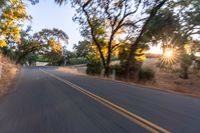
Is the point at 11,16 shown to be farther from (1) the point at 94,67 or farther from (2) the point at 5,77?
(1) the point at 94,67

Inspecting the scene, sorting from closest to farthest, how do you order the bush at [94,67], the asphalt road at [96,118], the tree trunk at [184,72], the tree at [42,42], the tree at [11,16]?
1. the asphalt road at [96,118]
2. the tree at [11,16]
3. the tree trunk at [184,72]
4. the bush at [94,67]
5. the tree at [42,42]

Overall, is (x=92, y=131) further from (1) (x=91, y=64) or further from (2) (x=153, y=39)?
(1) (x=91, y=64)

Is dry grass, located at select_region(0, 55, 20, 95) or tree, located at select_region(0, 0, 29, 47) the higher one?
tree, located at select_region(0, 0, 29, 47)

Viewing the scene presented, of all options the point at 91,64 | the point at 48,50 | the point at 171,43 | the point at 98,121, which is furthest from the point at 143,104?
the point at 48,50

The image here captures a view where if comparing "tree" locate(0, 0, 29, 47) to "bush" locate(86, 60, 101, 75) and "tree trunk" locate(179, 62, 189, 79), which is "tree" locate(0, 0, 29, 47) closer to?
"bush" locate(86, 60, 101, 75)

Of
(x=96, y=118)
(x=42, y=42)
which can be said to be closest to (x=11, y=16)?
(x=96, y=118)

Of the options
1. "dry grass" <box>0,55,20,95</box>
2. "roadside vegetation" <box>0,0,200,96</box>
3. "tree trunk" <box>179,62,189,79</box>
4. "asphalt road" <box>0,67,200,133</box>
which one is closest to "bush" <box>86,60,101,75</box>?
"roadside vegetation" <box>0,0,200,96</box>

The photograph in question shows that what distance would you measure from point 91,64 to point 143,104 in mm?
31364

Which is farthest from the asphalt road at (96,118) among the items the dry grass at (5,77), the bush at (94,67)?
the bush at (94,67)

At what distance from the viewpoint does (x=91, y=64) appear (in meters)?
40.8

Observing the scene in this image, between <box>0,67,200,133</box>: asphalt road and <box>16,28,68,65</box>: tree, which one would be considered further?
<box>16,28,68,65</box>: tree

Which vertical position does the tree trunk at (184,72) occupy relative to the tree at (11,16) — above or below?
below

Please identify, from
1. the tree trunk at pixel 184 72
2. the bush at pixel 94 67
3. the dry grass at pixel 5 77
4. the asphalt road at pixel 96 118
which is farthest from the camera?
the bush at pixel 94 67

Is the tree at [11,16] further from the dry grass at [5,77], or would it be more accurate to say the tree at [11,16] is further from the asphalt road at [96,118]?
the asphalt road at [96,118]
